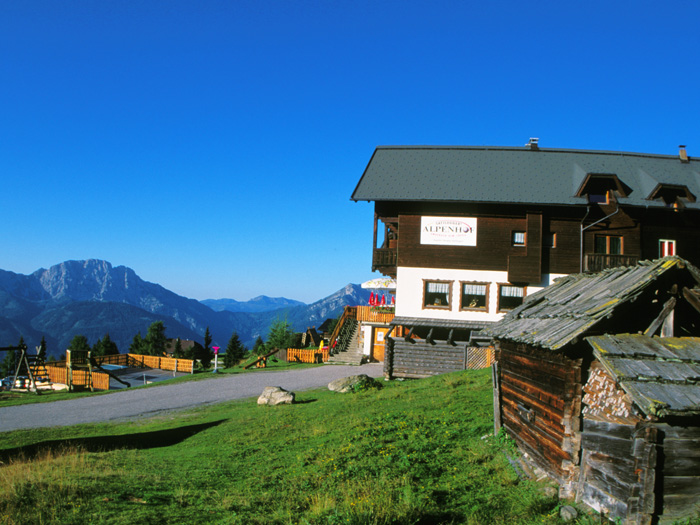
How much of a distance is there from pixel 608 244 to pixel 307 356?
25653mm

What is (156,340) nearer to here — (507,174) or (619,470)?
(507,174)

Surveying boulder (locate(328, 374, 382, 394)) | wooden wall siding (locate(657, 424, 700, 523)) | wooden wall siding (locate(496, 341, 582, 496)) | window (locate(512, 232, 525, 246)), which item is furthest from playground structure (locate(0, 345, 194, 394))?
wooden wall siding (locate(657, 424, 700, 523))

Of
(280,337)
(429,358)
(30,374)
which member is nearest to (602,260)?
(429,358)

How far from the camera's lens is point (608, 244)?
33.4m

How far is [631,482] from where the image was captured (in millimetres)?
8297

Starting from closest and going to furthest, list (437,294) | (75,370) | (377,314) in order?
(437,294), (75,370), (377,314)

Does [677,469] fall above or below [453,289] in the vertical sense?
below

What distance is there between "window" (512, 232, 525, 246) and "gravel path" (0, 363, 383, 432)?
12.7 metres

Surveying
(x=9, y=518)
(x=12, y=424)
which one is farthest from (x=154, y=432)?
(x=9, y=518)

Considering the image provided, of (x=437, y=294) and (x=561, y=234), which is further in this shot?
(x=437, y=294)

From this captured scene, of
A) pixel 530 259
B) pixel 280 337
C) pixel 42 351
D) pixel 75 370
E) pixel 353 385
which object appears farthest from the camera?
pixel 42 351

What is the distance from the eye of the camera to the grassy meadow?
9172 millimetres

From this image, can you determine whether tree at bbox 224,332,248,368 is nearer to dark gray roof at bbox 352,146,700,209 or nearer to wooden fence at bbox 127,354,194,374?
wooden fence at bbox 127,354,194,374

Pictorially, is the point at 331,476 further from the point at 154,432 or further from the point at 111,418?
the point at 111,418
